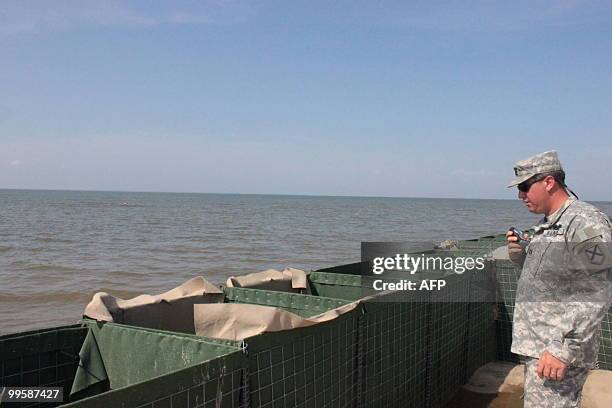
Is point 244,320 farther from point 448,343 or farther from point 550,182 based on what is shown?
point 448,343

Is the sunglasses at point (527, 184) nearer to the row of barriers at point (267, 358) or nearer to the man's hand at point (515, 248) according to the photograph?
the man's hand at point (515, 248)

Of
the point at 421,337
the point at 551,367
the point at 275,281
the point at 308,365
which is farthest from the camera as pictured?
the point at 275,281

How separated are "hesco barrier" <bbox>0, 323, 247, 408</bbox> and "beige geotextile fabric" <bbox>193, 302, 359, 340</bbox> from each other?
0.36m

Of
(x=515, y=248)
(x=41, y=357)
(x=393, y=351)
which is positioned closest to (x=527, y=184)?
(x=515, y=248)

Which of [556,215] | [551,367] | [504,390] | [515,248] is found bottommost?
[504,390]

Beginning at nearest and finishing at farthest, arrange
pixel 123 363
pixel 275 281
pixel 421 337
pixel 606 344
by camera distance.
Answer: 1. pixel 123 363
2. pixel 421 337
3. pixel 275 281
4. pixel 606 344

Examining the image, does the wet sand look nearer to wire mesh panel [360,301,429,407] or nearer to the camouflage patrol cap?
wire mesh panel [360,301,429,407]

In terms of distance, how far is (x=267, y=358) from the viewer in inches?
116

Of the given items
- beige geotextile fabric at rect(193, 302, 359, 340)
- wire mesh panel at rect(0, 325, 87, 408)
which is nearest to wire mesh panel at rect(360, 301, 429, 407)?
beige geotextile fabric at rect(193, 302, 359, 340)

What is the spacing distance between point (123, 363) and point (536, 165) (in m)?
2.73

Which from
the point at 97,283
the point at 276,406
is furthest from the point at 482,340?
the point at 97,283

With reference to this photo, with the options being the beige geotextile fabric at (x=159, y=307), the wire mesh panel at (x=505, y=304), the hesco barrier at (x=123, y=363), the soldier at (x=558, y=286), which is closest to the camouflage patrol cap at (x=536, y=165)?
the soldier at (x=558, y=286)

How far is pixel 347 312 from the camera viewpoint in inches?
144

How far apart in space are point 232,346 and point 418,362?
2.47 m
